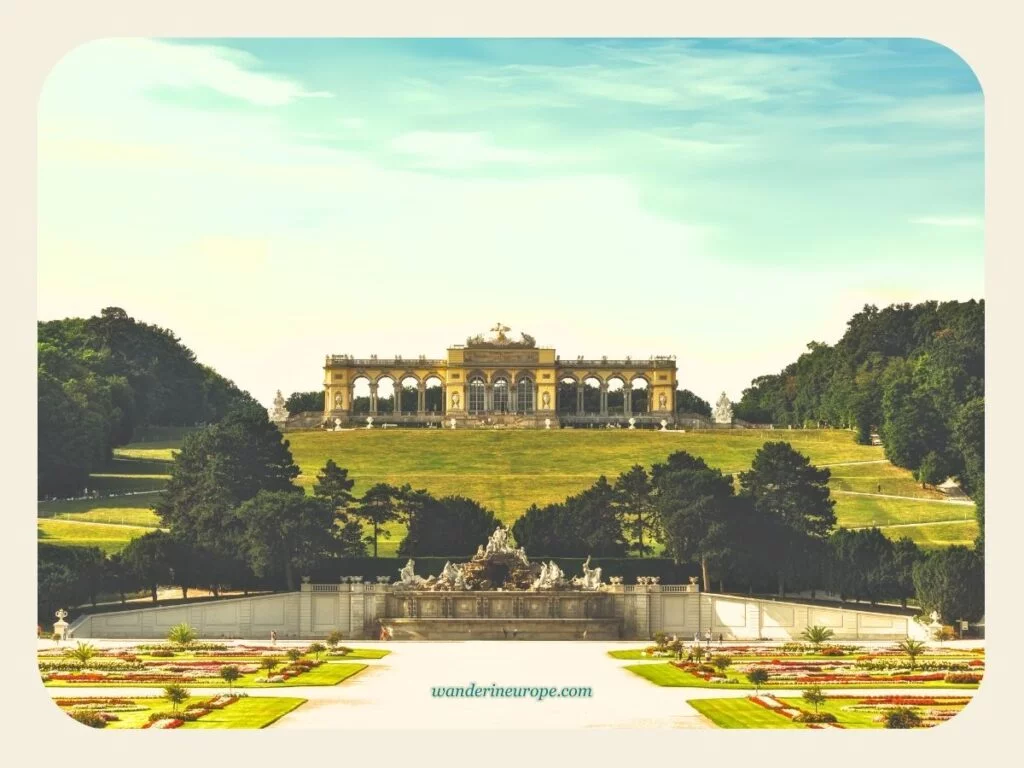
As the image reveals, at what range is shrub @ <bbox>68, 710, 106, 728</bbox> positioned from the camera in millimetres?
42219

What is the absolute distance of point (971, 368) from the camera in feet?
229

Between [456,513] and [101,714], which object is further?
[456,513]

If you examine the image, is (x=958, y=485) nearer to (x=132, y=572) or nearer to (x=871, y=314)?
(x=871, y=314)

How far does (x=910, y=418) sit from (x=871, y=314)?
4303 millimetres

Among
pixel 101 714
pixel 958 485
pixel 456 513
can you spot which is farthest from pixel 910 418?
pixel 101 714

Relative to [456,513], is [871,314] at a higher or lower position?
higher

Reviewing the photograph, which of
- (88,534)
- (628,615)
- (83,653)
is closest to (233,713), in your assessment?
(83,653)

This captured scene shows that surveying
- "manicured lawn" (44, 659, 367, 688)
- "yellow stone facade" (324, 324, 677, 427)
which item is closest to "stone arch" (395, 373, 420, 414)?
"yellow stone facade" (324, 324, 677, 427)

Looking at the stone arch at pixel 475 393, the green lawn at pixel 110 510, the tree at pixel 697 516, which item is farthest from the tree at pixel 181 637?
the stone arch at pixel 475 393

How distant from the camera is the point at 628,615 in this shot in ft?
208

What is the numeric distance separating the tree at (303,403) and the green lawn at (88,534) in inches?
961

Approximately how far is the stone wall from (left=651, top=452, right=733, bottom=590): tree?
185cm

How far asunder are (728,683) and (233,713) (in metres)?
11.2

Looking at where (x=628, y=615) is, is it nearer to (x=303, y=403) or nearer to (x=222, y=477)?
(x=222, y=477)
